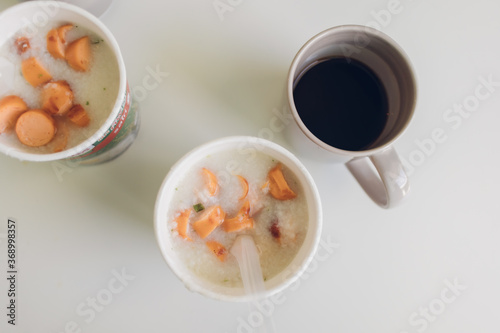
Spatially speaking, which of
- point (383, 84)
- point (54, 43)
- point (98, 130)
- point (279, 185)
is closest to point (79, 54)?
point (54, 43)

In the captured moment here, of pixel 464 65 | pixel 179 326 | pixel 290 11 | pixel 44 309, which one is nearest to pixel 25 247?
pixel 44 309

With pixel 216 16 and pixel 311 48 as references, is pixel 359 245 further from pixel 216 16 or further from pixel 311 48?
pixel 216 16

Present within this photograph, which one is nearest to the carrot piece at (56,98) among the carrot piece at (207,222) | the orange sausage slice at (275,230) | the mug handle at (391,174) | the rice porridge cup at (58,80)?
the rice porridge cup at (58,80)

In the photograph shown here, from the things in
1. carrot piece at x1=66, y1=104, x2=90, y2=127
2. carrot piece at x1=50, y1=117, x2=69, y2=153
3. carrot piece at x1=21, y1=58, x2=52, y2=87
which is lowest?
carrot piece at x1=50, y1=117, x2=69, y2=153

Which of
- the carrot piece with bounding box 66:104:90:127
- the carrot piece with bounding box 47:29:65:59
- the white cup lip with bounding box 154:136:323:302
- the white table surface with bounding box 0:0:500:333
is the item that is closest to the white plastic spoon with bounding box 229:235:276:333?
the white cup lip with bounding box 154:136:323:302

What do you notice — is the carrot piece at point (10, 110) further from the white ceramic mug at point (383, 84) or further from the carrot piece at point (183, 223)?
the white ceramic mug at point (383, 84)

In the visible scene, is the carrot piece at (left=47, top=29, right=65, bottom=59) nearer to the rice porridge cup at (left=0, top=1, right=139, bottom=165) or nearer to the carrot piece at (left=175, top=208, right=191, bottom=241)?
the rice porridge cup at (left=0, top=1, right=139, bottom=165)
